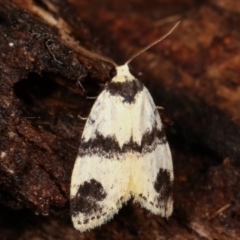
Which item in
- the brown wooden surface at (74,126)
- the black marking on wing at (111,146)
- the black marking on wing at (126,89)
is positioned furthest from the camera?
the black marking on wing at (126,89)

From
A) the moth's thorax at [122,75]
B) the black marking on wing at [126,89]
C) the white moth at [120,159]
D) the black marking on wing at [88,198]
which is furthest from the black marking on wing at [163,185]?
the moth's thorax at [122,75]

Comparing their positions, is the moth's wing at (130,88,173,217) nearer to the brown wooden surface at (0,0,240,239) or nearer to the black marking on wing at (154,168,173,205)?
the black marking on wing at (154,168,173,205)

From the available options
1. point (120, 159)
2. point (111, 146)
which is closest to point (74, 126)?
point (111, 146)

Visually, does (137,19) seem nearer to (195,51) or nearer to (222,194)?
(195,51)

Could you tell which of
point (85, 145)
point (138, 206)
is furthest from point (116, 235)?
point (85, 145)

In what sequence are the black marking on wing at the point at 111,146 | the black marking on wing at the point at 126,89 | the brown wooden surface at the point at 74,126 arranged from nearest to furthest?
1. the brown wooden surface at the point at 74,126
2. the black marking on wing at the point at 111,146
3. the black marking on wing at the point at 126,89

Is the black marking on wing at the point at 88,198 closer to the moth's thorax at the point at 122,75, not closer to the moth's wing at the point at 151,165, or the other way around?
the moth's wing at the point at 151,165

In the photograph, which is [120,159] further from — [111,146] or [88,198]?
[88,198]

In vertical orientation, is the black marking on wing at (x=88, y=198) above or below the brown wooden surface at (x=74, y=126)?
below
